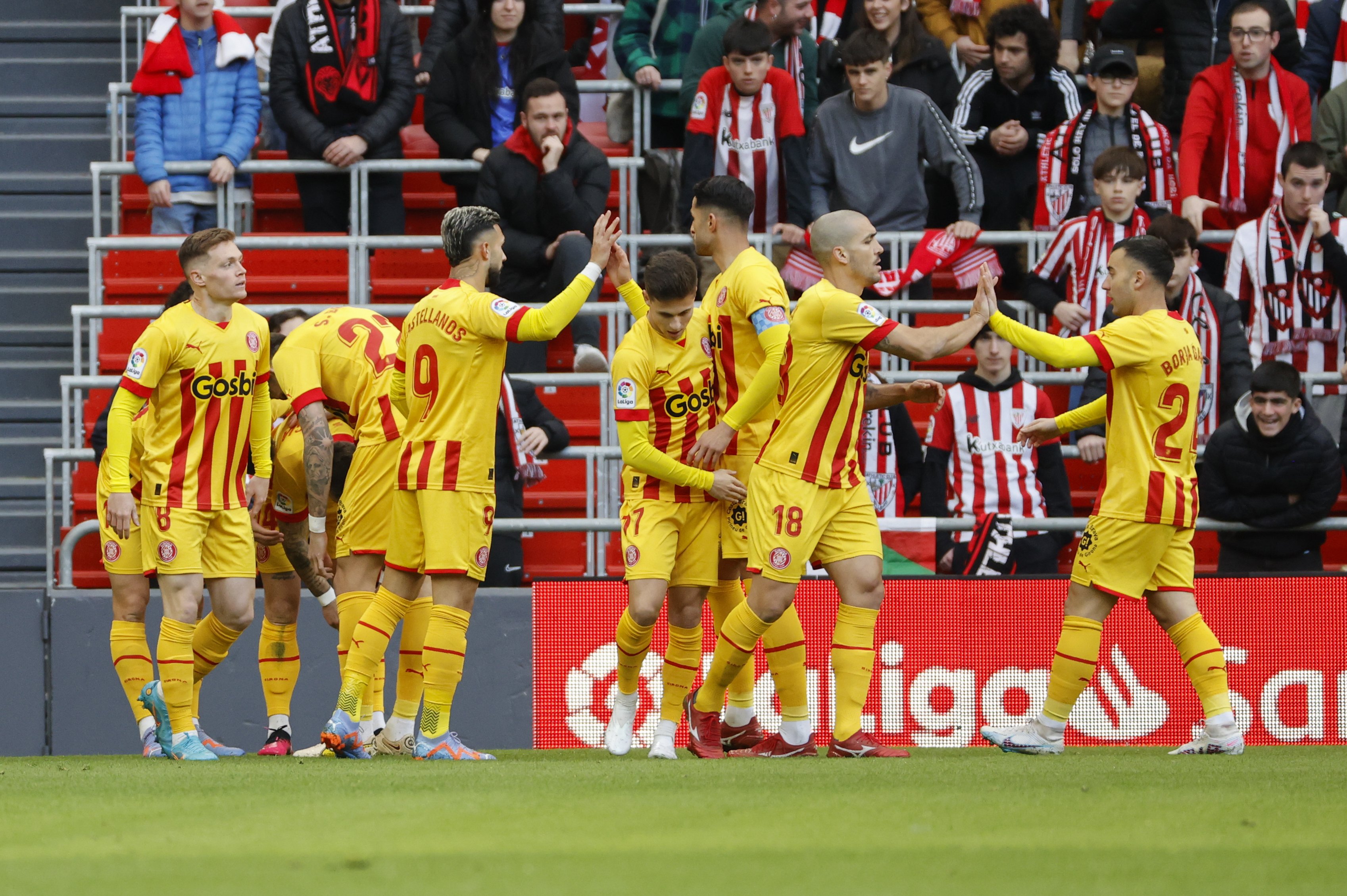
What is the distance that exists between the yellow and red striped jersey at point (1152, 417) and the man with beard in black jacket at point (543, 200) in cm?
448

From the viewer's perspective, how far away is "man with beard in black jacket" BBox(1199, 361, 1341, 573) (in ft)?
31.7

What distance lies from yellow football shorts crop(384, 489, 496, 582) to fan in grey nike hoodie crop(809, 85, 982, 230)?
5434 mm

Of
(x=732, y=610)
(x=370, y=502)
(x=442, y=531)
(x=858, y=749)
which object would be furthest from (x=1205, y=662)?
(x=370, y=502)

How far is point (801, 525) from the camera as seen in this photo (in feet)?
23.4

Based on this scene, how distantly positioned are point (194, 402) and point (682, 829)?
414 centimetres

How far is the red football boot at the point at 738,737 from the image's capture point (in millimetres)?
8055

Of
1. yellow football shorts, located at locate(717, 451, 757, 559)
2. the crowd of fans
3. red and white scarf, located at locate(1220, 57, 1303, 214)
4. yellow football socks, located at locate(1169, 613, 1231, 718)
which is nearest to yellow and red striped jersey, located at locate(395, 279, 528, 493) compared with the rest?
yellow football shorts, located at locate(717, 451, 757, 559)

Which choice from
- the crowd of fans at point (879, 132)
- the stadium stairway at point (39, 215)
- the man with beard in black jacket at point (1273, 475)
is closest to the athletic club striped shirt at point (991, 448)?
the crowd of fans at point (879, 132)

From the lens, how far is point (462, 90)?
488 inches

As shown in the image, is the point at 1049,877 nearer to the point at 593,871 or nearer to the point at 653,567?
the point at 593,871

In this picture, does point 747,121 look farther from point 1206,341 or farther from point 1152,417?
point 1152,417

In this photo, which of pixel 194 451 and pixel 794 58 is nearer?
pixel 194 451

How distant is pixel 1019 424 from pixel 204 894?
7.29 m

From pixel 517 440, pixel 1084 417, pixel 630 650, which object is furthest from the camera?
pixel 517 440
